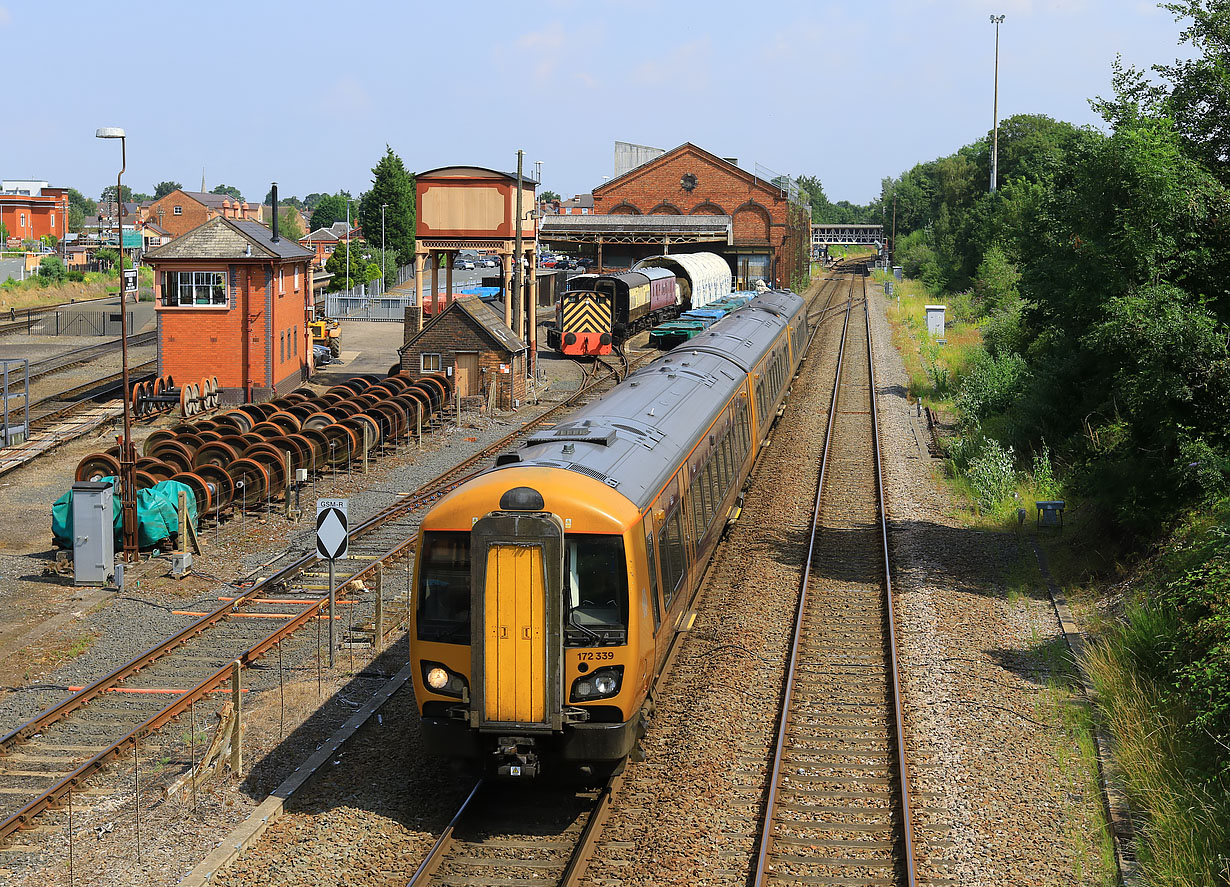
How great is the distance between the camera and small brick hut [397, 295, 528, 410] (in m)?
32.7

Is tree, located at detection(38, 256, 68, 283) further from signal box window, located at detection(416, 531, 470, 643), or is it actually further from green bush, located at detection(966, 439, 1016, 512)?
signal box window, located at detection(416, 531, 470, 643)

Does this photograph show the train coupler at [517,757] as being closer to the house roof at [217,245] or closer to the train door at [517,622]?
the train door at [517,622]

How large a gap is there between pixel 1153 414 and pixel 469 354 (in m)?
21.3

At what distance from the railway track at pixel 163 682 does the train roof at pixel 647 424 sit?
11.7ft

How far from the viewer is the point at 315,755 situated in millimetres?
10406

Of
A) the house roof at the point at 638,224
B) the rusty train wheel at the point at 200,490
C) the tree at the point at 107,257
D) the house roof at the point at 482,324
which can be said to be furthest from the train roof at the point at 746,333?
the tree at the point at 107,257

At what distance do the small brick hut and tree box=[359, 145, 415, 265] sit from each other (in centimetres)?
4735

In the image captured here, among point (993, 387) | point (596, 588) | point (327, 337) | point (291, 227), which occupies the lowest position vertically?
point (596, 588)

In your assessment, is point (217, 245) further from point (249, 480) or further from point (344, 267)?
point (344, 267)

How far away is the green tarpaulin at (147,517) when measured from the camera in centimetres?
1761

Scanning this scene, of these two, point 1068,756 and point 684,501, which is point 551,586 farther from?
point 1068,756

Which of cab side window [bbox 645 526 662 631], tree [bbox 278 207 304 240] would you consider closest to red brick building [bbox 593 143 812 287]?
tree [bbox 278 207 304 240]

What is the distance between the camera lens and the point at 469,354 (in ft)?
108

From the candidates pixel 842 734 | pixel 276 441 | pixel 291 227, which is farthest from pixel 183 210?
pixel 842 734
